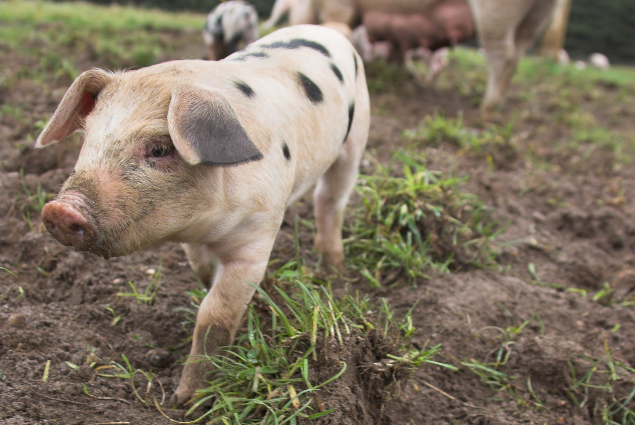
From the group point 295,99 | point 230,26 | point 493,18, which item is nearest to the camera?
point 295,99

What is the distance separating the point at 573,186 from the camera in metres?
5.49

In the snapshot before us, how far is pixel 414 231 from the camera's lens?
3.94 meters

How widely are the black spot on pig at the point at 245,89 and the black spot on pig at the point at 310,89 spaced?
381 millimetres

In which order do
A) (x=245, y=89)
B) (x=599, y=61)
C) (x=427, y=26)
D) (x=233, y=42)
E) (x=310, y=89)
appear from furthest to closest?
(x=599, y=61) → (x=427, y=26) → (x=233, y=42) → (x=310, y=89) → (x=245, y=89)

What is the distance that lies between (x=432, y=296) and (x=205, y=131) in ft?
6.68

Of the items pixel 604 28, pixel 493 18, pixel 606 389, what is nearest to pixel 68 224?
pixel 606 389

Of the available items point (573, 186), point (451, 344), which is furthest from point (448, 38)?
point (451, 344)

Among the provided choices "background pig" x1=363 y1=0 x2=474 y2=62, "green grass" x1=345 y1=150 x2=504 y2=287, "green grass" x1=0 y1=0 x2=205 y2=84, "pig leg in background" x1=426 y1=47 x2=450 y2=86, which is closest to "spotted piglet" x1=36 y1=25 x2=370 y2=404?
"green grass" x1=345 y1=150 x2=504 y2=287

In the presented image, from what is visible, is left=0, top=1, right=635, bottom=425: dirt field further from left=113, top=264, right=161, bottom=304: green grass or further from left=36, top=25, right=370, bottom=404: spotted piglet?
left=36, top=25, right=370, bottom=404: spotted piglet

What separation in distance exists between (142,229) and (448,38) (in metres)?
6.51

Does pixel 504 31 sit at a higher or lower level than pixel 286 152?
lower

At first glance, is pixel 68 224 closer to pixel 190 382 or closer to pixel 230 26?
pixel 190 382

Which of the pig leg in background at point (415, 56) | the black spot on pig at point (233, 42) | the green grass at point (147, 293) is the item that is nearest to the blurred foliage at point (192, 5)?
the pig leg in background at point (415, 56)

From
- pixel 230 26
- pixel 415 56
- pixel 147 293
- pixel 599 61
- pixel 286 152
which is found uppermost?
pixel 286 152
